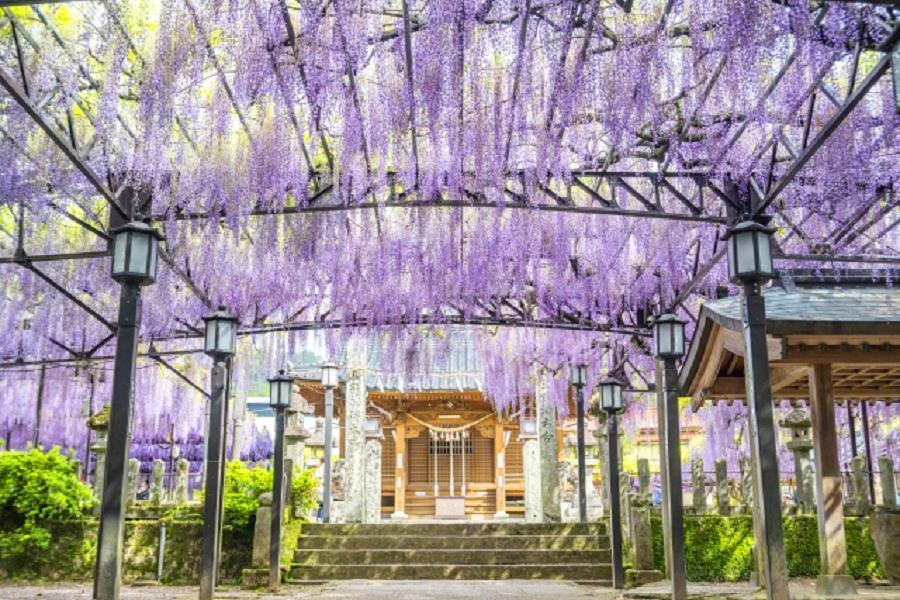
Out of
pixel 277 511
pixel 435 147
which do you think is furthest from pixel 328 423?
pixel 435 147

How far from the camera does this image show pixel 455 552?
11.2 metres

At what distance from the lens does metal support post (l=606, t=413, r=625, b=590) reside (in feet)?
30.8

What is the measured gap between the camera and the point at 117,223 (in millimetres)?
7719

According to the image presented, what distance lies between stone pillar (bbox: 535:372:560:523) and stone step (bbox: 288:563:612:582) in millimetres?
2819

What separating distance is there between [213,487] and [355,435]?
6450mm

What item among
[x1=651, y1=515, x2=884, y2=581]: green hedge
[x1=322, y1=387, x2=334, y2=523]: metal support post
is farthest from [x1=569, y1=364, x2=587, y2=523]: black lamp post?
[x1=322, y1=387, x2=334, y2=523]: metal support post

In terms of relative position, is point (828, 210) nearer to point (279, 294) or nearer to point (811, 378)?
point (811, 378)

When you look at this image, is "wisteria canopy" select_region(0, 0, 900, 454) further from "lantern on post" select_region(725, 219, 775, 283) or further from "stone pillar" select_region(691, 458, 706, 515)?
"stone pillar" select_region(691, 458, 706, 515)

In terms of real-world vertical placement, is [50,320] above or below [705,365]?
above

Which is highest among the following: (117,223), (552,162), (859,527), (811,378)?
(552,162)

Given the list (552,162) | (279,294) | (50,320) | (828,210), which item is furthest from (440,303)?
(50,320)

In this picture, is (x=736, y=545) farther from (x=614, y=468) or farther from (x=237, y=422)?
(x=237, y=422)

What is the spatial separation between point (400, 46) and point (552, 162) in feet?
6.00

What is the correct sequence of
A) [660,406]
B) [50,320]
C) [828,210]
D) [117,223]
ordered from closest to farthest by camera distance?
[117,223]
[828,210]
[660,406]
[50,320]
